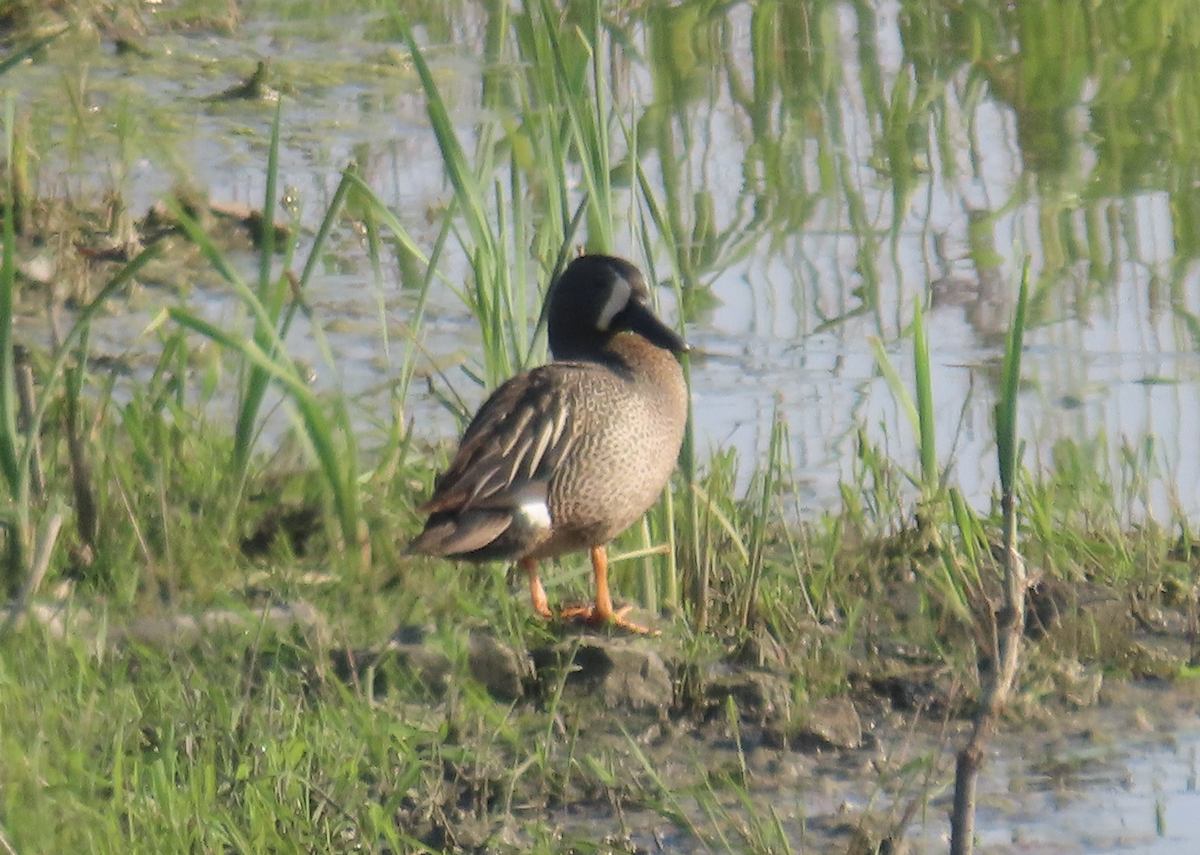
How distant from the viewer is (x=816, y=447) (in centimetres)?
532

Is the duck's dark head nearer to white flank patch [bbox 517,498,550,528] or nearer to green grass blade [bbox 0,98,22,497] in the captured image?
white flank patch [bbox 517,498,550,528]

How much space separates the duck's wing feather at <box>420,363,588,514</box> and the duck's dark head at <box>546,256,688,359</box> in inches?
14.4

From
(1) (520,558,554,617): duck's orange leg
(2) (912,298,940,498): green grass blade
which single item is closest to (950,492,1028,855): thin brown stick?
(2) (912,298,940,498): green grass blade

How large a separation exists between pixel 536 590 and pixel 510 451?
0.32m

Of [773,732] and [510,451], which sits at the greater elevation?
[510,451]

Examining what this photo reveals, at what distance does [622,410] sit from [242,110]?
4.78 m

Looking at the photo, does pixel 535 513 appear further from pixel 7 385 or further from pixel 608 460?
pixel 7 385

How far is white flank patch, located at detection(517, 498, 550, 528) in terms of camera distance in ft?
13.1

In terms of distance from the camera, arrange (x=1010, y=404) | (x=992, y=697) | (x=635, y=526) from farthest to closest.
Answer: (x=635, y=526)
(x=1010, y=404)
(x=992, y=697)

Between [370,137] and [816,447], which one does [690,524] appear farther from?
[370,137]

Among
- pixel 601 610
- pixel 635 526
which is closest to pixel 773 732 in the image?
pixel 601 610

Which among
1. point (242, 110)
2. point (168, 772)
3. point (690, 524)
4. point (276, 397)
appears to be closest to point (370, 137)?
point (242, 110)

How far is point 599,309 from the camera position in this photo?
178 inches

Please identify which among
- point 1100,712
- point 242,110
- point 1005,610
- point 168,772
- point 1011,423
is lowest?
point 1100,712
